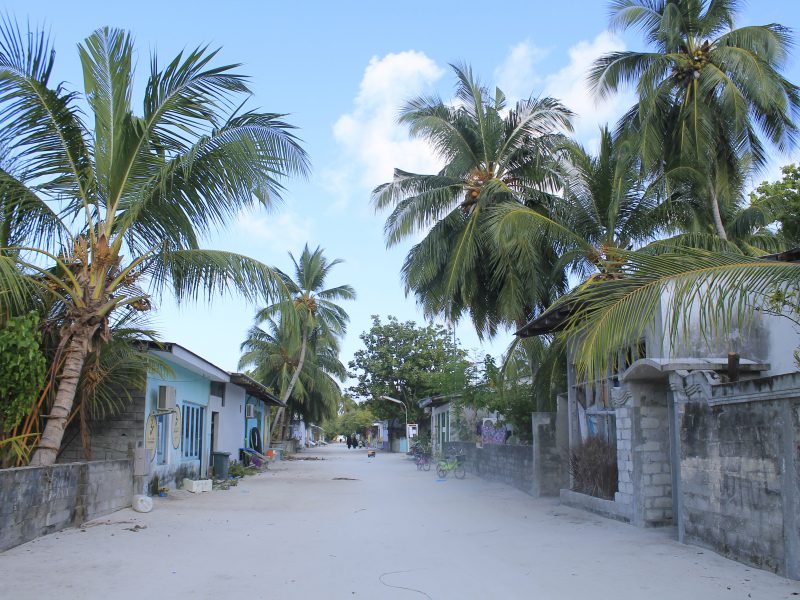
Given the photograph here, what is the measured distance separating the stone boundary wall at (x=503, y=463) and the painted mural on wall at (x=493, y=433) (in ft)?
1.84

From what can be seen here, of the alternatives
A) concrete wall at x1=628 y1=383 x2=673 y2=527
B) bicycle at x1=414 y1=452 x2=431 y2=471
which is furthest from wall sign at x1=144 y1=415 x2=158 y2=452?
bicycle at x1=414 y1=452 x2=431 y2=471

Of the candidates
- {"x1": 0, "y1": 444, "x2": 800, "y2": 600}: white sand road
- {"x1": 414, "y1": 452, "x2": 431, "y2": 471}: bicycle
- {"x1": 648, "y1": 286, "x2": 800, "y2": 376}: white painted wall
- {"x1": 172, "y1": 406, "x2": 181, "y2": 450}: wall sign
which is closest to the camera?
{"x1": 0, "y1": 444, "x2": 800, "y2": 600}: white sand road

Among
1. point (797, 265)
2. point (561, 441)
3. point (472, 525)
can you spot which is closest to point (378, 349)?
point (561, 441)

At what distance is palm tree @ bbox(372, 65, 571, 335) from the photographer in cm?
1938

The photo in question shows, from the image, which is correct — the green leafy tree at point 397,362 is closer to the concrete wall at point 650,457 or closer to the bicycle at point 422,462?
the bicycle at point 422,462

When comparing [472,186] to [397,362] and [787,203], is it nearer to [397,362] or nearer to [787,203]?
[787,203]

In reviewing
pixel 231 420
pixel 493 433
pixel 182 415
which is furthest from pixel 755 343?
pixel 231 420

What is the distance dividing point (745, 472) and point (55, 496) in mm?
8710

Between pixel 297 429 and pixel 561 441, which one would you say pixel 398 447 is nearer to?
pixel 297 429

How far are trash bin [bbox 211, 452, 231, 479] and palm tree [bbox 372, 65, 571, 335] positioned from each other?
25.8 feet

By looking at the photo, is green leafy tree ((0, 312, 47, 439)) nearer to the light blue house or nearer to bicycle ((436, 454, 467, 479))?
the light blue house

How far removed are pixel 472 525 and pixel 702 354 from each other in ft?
14.7

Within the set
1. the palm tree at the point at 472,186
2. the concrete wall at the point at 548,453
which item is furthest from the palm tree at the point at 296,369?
Answer: the concrete wall at the point at 548,453

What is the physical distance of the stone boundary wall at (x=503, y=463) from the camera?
1697 centimetres
